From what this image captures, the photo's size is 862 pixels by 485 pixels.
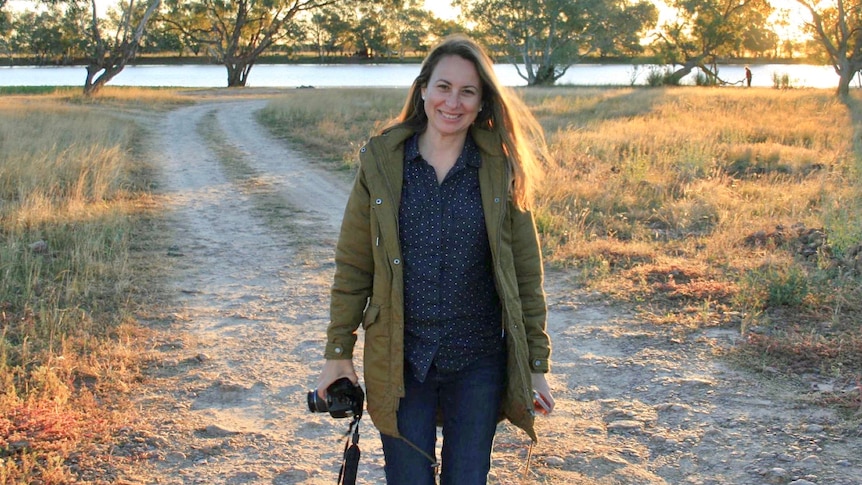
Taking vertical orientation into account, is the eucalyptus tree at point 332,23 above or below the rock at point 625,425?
above

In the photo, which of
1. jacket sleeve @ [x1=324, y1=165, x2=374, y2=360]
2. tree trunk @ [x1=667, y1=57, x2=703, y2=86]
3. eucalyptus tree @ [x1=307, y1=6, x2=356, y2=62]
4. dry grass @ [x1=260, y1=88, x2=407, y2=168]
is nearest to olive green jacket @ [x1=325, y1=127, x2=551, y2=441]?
jacket sleeve @ [x1=324, y1=165, x2=374, y2=360]

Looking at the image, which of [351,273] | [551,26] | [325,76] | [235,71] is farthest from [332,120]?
[325,76]

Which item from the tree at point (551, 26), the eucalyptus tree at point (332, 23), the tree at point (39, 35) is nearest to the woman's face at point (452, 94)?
the tree at point (39, 35)

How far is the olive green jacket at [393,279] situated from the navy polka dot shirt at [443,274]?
1.6 inches

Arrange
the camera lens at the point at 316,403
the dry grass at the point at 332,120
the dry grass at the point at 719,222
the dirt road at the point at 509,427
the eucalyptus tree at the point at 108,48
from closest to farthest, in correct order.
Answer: the camera lens at the point at 316,403
the dirt road at the point at 509,427
the dry grass at the point at 719,222
the dry grass at the point at 332,120
the eucalyptus tree at the point at 108,48

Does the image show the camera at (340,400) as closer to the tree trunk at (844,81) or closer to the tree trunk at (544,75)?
the tree trunk at (844,81)

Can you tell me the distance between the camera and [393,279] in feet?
8.07

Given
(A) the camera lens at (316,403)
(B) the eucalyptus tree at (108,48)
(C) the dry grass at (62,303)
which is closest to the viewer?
(A) the camera lens at (316,403)

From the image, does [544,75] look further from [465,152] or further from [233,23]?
[465,152]

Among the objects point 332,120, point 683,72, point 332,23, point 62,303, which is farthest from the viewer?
point 332,23

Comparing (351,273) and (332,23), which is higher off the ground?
(332,23)

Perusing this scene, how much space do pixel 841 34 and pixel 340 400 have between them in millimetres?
29143

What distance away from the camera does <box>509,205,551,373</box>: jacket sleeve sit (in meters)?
2.57

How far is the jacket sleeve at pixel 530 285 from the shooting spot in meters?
2.57
